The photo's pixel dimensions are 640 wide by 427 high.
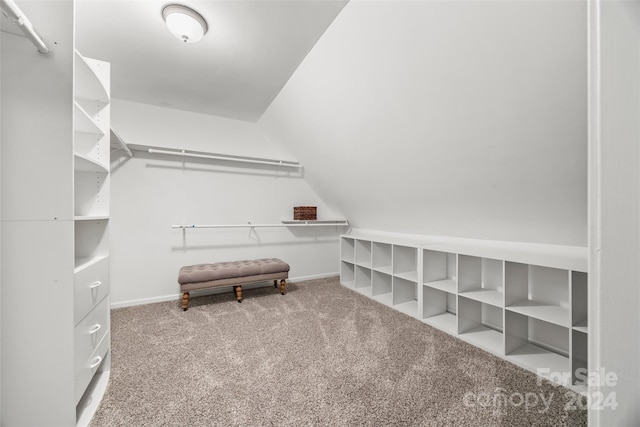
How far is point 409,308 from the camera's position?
2621mm

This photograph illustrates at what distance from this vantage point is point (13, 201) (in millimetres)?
965

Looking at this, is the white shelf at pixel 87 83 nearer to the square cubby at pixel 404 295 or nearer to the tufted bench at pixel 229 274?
the tufted bench at pixel 229 274

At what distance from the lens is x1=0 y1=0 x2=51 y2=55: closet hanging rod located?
30.5 inches

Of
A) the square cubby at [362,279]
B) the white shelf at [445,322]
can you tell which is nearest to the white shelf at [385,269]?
the square cubby at [362,279]

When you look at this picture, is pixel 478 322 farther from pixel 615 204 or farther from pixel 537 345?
pixel 615 204

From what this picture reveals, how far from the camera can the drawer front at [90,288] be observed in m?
1.13

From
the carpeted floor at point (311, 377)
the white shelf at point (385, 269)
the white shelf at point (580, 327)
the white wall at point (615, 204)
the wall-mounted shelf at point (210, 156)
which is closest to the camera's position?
the white wall at point (615, 204)

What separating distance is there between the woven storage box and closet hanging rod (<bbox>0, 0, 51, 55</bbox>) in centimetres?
279

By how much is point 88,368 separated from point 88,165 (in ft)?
Answer: 3.44

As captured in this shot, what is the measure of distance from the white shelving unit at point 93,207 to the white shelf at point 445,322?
2379 millimetres

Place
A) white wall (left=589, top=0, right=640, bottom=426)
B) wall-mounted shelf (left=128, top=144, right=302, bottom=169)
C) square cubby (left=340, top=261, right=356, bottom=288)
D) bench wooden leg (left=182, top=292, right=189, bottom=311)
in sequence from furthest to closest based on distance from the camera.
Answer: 1. square cubby (left=340, top=261, right=356, bottom=288)
2. wall-mounted shelf (left=128, top=144, right=302, bottom=169)
3. bench wooden leg (left=182, top=292, right=189, bottom=311)
4. white wall (left=589, top=0, right=640, bottom=426)

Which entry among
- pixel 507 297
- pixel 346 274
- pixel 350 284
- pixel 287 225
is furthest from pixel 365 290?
pixel 507 297

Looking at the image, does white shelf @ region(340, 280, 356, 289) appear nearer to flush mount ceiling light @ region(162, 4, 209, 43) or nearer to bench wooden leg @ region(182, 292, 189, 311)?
bench wooden leg @ region(182, 292, 189, 311)

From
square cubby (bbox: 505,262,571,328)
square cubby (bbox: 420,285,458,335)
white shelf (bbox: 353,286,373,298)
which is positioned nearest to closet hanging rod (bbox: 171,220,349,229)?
white shelf (bbox: 353,286,373,298)
